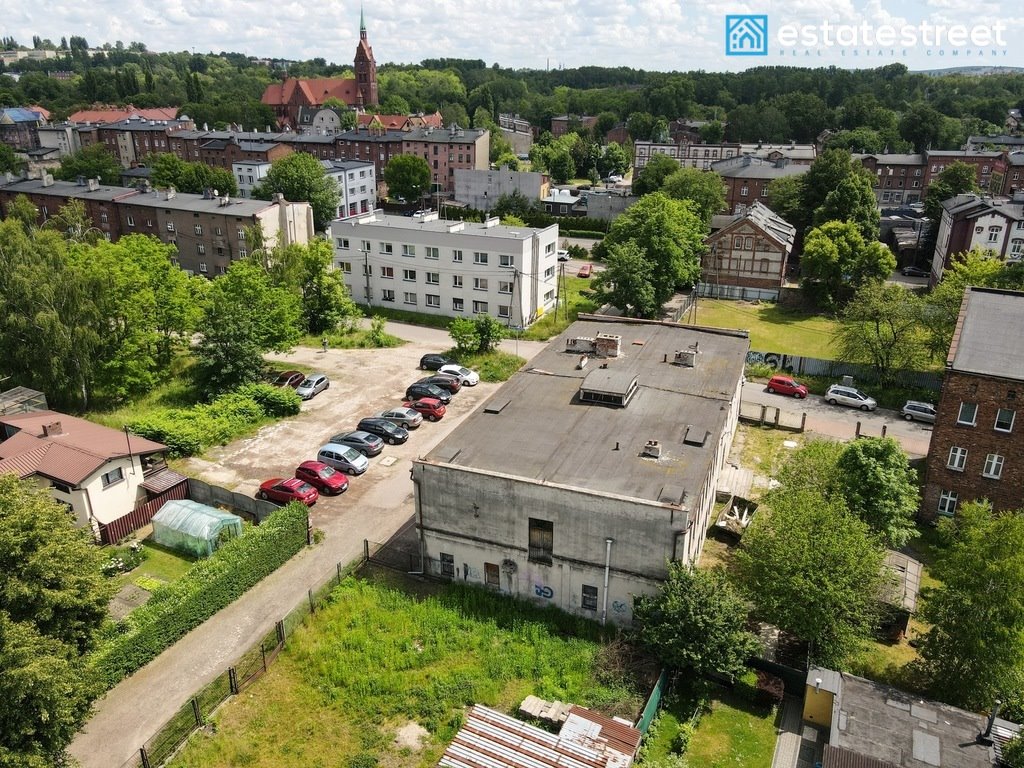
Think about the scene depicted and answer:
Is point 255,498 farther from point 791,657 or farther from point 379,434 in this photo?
point 791,657

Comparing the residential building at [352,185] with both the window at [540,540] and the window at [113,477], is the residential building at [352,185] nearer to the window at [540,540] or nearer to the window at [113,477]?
the window at [113,477]

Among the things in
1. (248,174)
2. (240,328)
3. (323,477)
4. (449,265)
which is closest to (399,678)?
(323,477)

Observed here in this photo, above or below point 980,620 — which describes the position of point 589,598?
below

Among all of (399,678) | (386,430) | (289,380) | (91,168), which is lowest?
(399,678)

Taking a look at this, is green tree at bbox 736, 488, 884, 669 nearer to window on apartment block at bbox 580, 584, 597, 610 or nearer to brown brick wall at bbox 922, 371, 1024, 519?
window on apartment block at bbox 580, 584, 597, 610

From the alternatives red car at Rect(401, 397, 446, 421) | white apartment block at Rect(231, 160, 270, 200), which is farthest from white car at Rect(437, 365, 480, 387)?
white apartment block at Rect(231, 160, 270, 200)

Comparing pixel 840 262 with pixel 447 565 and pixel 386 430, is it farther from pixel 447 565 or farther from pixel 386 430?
pixel 447 565
